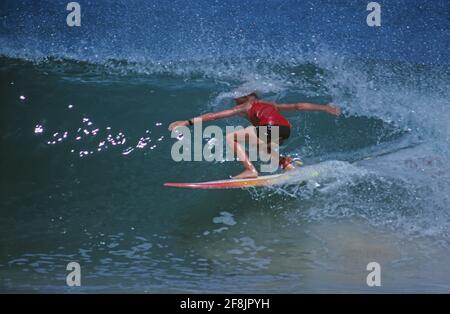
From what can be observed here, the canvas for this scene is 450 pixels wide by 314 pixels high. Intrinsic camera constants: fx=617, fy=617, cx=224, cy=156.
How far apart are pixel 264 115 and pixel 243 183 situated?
50cm

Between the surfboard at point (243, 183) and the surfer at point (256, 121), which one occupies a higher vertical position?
the surfer at point (256, 121)

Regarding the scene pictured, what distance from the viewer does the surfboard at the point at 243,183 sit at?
13.9ft

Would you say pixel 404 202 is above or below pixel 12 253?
above

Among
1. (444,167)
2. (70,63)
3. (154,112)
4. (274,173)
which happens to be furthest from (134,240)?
(70,63)

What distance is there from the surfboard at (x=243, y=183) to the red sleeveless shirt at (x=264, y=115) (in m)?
0.38

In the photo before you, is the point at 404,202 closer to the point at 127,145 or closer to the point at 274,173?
the point at 274,173

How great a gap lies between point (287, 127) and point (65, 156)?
187 centimetres

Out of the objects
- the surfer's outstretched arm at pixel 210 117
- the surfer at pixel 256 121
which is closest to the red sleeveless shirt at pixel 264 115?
the surfer at pixel 256 121

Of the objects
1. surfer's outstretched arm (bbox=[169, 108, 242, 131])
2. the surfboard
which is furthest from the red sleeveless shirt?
the surfboard

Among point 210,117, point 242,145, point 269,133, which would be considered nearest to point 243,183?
point 242,145

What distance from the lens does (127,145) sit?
5.04 m

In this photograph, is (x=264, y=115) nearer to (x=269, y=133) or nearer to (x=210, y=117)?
(x=269, y=133)

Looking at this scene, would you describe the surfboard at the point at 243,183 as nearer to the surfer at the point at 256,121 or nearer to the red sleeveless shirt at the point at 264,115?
the surfer at the point at 256,121

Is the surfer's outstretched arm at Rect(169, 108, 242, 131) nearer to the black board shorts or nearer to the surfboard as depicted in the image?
the black board shorts
